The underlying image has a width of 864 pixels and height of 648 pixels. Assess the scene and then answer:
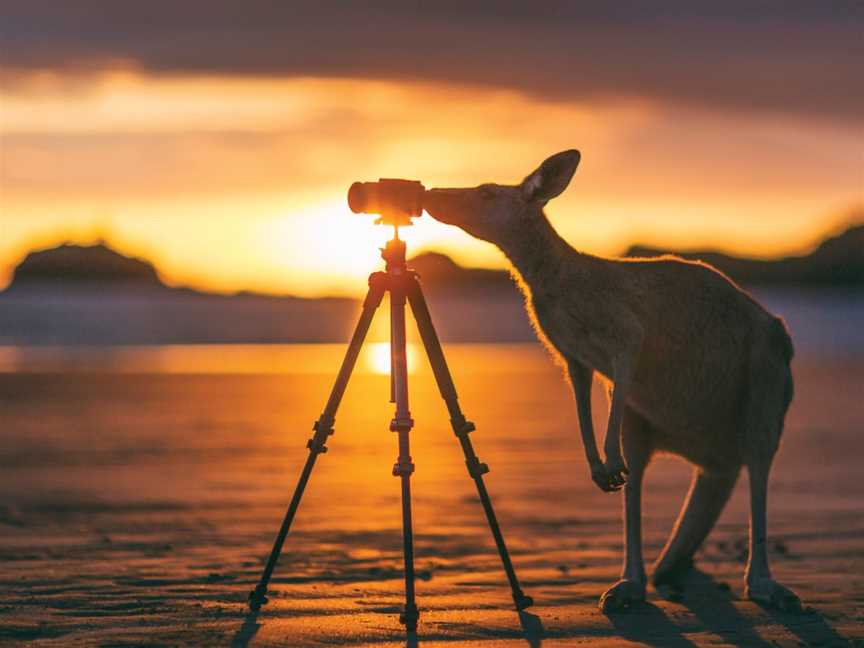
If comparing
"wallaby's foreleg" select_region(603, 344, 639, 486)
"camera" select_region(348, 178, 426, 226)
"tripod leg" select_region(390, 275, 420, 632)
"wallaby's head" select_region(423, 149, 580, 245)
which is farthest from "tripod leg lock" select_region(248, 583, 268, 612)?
"wallaby's head" select_region(423, 149, 580, 245)

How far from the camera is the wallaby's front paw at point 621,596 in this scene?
840 cm

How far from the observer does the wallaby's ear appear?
8.25 meters

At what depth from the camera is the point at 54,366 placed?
119 ft

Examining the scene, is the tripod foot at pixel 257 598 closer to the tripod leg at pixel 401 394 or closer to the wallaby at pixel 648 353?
the tripod leg at pixel 401 394

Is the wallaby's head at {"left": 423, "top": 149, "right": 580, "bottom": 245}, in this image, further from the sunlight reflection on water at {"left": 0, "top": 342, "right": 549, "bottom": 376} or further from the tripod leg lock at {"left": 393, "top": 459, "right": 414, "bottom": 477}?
the sunlight reflection on water at {"left": 0, "top": 342, "right": 549, "bottom": 376}

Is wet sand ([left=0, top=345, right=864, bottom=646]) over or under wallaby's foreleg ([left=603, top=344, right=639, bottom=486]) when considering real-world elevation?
under

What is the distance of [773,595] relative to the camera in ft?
27.7

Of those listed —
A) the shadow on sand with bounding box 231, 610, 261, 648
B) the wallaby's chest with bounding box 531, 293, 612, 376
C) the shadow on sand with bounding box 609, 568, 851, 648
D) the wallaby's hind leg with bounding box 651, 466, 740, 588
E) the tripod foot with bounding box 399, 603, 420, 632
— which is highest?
the wallaby's chest with bounding box 531, 293, 612, 376

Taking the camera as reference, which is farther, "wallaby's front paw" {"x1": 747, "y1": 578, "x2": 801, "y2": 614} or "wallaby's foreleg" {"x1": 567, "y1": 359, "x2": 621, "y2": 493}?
"wallaby's foreleg" {"x1": 567, "y1": 359, "x2": 621, "y2": 493}

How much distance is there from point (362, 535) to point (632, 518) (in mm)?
2622

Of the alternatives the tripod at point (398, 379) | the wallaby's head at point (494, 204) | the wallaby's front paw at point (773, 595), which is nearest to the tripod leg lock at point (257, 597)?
the tripod at point (398, 379)

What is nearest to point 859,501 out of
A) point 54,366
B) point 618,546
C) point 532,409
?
point 618,546

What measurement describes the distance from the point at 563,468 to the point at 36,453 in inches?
210

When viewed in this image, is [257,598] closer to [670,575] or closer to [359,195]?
[359,195]
